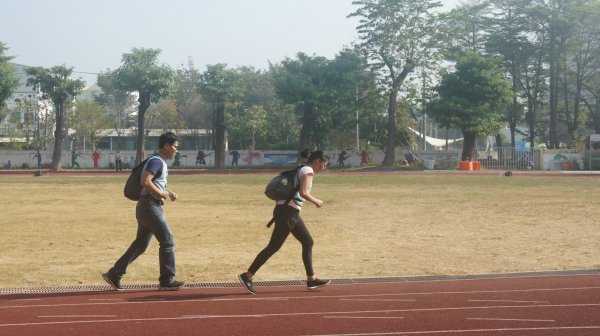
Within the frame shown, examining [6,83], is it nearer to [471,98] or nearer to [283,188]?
[471,98]

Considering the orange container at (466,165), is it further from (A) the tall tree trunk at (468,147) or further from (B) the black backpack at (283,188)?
(B) the black backpack at (283,188)

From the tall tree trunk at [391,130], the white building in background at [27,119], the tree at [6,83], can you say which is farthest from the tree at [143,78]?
the tall tree trunk at [391,130]

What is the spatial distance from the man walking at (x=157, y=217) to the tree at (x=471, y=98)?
171 feet

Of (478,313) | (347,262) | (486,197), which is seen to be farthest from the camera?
(486,197)

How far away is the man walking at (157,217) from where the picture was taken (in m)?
8.78

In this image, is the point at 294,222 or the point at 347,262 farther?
the point at 347,262

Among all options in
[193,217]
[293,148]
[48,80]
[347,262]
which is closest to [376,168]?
[293,148]

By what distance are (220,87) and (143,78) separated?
6.80 meters

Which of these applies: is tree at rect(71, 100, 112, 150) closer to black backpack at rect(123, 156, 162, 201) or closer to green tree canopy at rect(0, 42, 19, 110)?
green tree canopy at rect(0, 42, 19, 110)

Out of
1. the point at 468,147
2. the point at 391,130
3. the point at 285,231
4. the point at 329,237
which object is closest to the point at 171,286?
the point at 285,231

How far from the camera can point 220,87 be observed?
68.1m

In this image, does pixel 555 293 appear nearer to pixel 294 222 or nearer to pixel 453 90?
pixel 294 222

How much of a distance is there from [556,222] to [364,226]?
172 inches

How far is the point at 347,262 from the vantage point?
12070 mm
